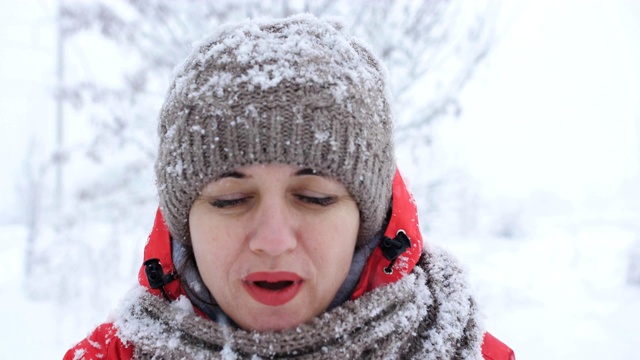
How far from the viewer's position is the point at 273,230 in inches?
42.2

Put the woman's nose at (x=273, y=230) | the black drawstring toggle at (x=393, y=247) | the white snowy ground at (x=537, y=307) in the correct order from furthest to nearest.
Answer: the white snowy ground at (x=537, y=307) < the black drawstring toggle at (x=393, y=247) < the woman's nose at (x=273, y=230)

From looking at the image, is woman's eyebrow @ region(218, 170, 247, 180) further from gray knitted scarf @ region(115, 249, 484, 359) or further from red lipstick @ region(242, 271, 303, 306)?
gray knitted scarf @ region(115, 249, 484, 359)

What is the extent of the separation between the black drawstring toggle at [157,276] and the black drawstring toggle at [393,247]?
62cm

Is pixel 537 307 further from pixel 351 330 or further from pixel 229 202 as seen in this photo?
pixel 229 202

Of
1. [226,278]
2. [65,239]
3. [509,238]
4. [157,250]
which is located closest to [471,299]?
[226,278]

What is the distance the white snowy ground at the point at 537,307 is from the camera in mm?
4727

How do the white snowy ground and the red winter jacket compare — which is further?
the white snowy ground

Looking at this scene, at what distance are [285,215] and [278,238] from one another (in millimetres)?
62

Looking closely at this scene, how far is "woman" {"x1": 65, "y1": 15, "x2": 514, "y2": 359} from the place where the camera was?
1.12m

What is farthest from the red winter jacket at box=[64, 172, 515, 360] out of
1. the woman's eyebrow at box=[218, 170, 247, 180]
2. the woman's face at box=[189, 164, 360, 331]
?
the woman's eyebrow at box=[218, 170, 247, 180]

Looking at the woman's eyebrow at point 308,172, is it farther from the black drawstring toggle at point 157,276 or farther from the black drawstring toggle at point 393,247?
the black drawstring toggle at point 157,276

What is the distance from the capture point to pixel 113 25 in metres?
5.07

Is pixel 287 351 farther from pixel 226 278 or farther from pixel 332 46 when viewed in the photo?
pixel 332 46

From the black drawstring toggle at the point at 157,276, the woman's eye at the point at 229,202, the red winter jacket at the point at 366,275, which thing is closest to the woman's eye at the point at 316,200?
the woman's eye at the point at 229,202
